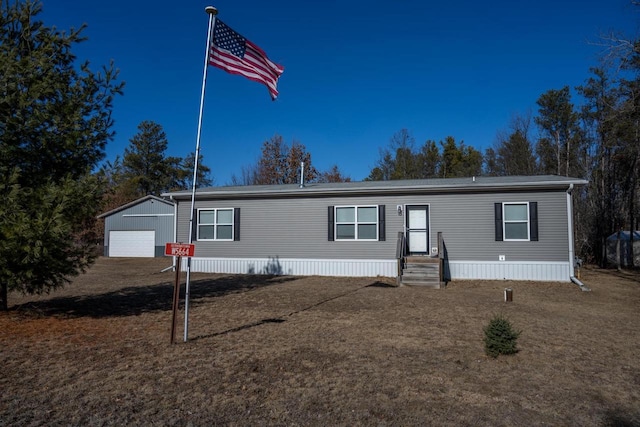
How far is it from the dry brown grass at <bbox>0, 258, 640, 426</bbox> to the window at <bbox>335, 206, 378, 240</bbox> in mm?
4573

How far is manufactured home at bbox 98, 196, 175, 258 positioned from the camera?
82.7 ft

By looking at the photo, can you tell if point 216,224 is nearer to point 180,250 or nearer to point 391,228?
point 391,228

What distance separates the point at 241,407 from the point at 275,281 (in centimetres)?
890

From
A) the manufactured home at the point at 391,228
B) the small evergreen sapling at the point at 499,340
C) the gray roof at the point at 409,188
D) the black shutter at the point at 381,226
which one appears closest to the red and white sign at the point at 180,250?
the small evergreen sapling at the point at 499,340

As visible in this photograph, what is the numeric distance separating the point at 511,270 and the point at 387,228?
3841 millimetres

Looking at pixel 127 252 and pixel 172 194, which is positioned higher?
pixel 172 194

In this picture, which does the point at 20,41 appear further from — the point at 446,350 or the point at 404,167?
the point at 404,167

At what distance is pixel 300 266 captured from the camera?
13.9 metres

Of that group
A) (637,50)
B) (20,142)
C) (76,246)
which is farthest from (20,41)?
(637,50)

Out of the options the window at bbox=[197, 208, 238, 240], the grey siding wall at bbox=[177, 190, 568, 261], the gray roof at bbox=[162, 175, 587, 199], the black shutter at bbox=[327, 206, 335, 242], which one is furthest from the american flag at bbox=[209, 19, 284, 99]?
the window at bbox=[197, 208, 238, 240]

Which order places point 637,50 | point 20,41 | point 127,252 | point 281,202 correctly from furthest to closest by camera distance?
1. point 127,252
2. point 281,202
3. point 637,50
4. point 20,41

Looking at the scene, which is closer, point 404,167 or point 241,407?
point 241,407

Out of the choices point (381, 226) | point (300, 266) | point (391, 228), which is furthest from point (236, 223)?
point (391, 228)

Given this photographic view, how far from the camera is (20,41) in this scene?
7.12 m
